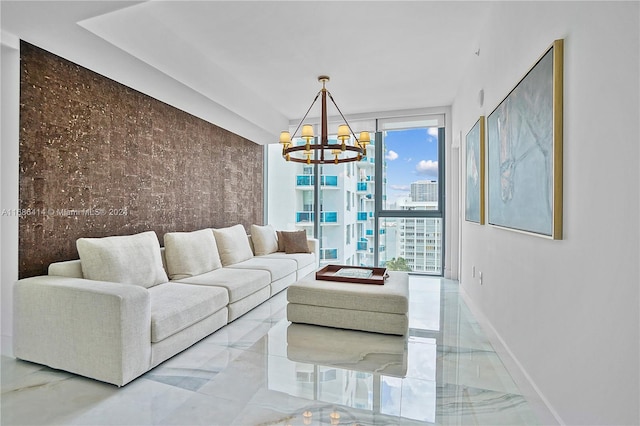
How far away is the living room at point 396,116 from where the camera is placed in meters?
1.23

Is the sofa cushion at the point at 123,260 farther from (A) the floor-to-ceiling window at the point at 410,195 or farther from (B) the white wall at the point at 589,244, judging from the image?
(A) the floor-to-ceiling window at the point at 410,195

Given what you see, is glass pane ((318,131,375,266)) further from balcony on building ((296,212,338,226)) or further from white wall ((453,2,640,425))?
white wall ((453,2,640,425))

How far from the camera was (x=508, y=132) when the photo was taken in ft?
7.55

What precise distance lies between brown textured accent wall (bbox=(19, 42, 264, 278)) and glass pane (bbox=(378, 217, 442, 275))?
2.97 metres

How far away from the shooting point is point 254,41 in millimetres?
3367

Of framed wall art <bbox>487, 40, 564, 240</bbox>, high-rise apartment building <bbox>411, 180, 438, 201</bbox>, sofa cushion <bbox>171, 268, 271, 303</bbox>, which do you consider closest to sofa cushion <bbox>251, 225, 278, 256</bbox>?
sofa cushion <bbox>171, 268, 271, 303</bbox>

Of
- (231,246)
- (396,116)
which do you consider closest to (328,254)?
(231,246)

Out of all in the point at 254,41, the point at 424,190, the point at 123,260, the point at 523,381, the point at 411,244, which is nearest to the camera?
the point at 523,381

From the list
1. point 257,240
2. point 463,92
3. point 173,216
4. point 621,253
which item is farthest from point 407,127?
point 621,253

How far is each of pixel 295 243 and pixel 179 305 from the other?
117 inches

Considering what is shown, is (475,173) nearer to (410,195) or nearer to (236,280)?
(410,195)

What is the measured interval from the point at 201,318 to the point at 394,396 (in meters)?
1.58

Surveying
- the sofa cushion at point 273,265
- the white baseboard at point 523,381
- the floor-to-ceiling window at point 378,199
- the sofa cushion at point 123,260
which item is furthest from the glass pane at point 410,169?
the sofa cushion at point 123,260

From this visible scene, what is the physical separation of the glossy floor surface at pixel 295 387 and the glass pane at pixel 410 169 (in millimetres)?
3155
